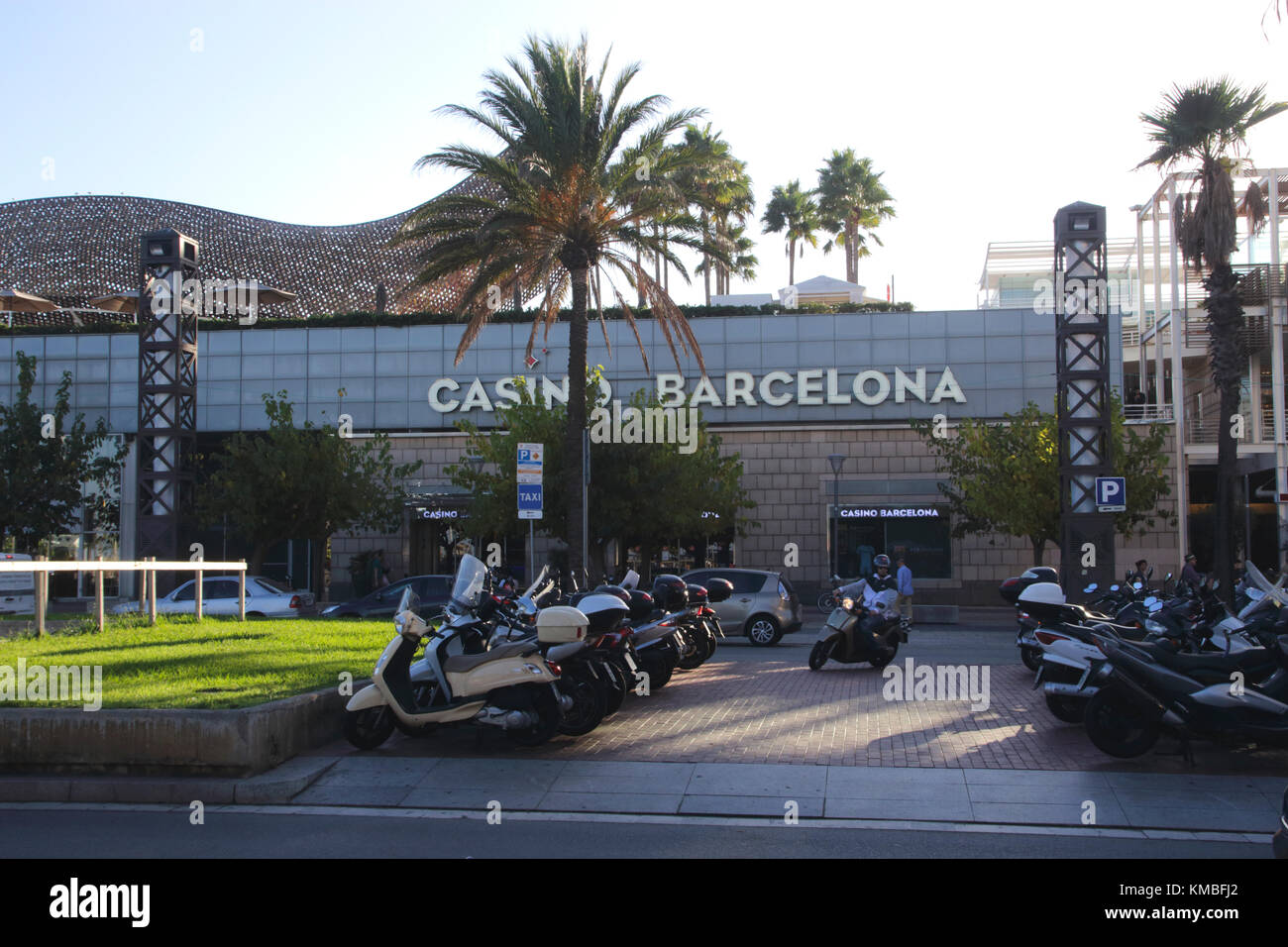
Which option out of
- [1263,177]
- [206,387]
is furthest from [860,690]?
[206,387]

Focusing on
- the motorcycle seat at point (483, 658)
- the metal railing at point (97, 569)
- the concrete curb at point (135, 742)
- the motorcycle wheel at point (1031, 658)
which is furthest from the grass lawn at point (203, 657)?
the motorcycle wheel at point (1031, 658)

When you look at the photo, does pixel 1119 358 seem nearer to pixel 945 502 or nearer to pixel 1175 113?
pixel 945 502

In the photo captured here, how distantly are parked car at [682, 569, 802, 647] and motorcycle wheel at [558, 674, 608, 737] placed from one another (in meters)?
10.5

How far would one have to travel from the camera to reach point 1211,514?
37.4 metres

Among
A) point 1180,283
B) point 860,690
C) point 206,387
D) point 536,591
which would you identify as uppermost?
point 1180,283

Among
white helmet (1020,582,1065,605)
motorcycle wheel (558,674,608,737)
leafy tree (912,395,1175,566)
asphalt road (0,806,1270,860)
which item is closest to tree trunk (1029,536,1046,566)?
leafy tree (912,395,1175,566)

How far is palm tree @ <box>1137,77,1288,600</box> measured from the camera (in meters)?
26.4

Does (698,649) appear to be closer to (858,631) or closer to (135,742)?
(858,631)

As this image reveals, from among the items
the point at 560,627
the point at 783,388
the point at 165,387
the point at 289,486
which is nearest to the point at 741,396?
the point at 783,388

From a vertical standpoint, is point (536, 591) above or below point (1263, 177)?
below

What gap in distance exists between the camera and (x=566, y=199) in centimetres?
2067

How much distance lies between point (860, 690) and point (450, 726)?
17.7 feet

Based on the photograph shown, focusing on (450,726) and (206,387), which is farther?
(206,387)
